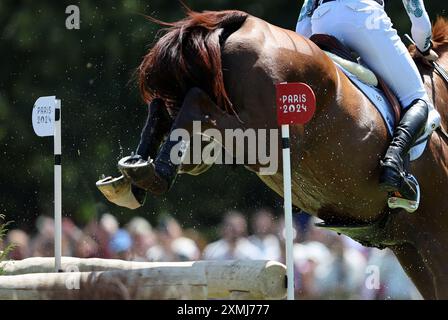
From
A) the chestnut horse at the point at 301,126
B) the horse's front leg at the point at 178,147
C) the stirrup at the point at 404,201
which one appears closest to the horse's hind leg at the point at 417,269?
the chestnut horse at the point at 301,126

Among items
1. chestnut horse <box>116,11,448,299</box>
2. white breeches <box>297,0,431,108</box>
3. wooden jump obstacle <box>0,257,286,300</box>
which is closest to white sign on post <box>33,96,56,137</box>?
chestnut horse <box>116,11,448,299</box>

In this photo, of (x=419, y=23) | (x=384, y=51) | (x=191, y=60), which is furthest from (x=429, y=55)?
(x=191, y=60)

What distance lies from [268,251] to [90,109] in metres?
3.42

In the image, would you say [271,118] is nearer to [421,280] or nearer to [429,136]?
[429,136]

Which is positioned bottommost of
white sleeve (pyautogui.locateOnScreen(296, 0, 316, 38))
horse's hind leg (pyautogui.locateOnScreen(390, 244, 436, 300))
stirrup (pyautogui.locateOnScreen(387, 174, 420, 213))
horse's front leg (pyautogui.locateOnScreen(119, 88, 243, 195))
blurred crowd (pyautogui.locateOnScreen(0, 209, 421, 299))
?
blurred crowd (pyautogui.locateOnScreen(0, 209, 421, 299))

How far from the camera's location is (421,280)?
19.9ft

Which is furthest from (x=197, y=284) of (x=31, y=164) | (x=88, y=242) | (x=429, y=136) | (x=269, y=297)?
(x=31, y=164)

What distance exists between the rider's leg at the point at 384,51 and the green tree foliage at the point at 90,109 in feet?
17.1

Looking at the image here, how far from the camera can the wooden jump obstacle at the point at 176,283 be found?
4.19m

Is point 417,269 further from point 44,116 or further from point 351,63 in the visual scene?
point 44,116

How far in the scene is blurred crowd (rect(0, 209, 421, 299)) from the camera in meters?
8.52

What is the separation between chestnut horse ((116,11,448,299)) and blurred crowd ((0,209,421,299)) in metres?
2.32

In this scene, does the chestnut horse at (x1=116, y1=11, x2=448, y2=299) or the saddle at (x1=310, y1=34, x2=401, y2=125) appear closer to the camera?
the chestnut horse at (x1=116, y1=11, x2=448, y2=299)

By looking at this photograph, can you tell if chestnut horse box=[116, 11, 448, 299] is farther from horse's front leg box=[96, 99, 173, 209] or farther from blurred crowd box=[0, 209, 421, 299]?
blurred crowd box=[0, 209, 421, 299]
